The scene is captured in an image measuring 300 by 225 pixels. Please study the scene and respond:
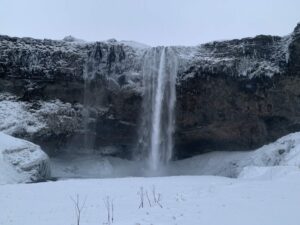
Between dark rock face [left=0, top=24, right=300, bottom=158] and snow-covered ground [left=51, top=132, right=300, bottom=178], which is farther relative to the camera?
dark rock face [left=0, top=24, right=300, bottom=158]

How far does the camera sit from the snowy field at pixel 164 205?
31.6ft

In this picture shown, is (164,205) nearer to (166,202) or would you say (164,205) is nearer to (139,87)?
(166,202)

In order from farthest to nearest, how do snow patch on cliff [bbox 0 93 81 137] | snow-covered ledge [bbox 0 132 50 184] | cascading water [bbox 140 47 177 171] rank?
1. cascading water [bbox 140 47 177 171]
2. snow patch on cliff [bbox 0 93 81 137]
3. snow-covered ledge [bbox 0 132 50 184]

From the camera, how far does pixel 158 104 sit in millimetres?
32094

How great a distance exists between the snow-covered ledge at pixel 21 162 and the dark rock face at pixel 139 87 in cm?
602

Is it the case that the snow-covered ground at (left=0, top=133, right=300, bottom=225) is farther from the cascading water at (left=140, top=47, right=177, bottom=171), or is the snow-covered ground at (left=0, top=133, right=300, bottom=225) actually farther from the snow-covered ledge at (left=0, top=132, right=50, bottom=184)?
the cascading water at (left=140, top=47, right=177, bottom=171)

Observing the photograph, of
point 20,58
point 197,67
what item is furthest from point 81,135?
point 197,67

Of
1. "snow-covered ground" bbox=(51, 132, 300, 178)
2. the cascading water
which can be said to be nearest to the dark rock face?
the cascading water

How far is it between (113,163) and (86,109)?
4.80 m

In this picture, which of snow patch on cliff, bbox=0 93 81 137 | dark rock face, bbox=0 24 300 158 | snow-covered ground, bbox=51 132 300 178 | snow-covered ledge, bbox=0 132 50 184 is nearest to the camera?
snow-covered ledge, bbox=0 132 50 184

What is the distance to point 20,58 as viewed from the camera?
31641 mm

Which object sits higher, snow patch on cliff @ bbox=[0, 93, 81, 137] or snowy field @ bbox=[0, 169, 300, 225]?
snow patch on cliff @ bbox=[0, 93, 81, 137]

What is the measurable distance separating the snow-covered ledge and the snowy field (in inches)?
216

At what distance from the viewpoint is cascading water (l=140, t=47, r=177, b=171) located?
31.7 m
